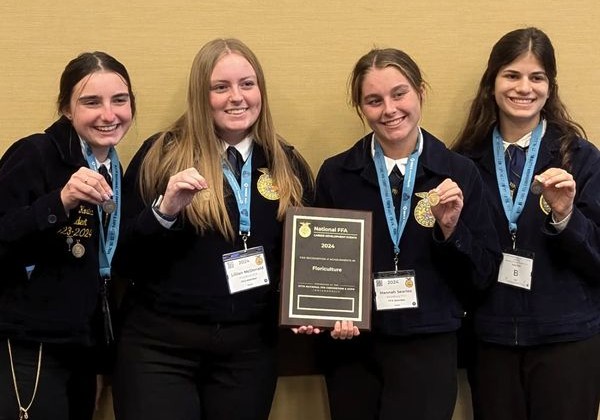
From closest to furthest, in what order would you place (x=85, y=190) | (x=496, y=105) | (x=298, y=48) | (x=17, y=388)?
(x=85, y=190) → (x=17, y=388) → (x=496, y=105) → (x=298, y=48)

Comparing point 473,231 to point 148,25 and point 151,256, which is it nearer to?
point 151,256

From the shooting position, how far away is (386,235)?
2248 millimetres

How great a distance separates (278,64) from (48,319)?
1283mm

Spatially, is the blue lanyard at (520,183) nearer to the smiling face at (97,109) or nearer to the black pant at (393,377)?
the black pant at (393,377)

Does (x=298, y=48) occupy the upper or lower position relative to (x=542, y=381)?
upper

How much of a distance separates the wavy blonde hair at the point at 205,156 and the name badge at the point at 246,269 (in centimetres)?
7

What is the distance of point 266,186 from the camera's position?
229 cm

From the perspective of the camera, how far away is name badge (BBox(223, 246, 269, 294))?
85.4 inches

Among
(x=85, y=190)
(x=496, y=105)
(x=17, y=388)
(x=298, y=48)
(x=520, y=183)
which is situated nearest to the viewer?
(x=85, y=190)

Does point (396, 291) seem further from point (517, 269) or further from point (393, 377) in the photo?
point (517, 269)

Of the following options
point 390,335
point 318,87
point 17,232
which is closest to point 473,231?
point 390,335

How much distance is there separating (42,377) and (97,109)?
0.83 metres

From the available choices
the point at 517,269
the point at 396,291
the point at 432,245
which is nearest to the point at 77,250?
the point at 396,291

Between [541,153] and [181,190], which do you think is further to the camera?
[541,153]
